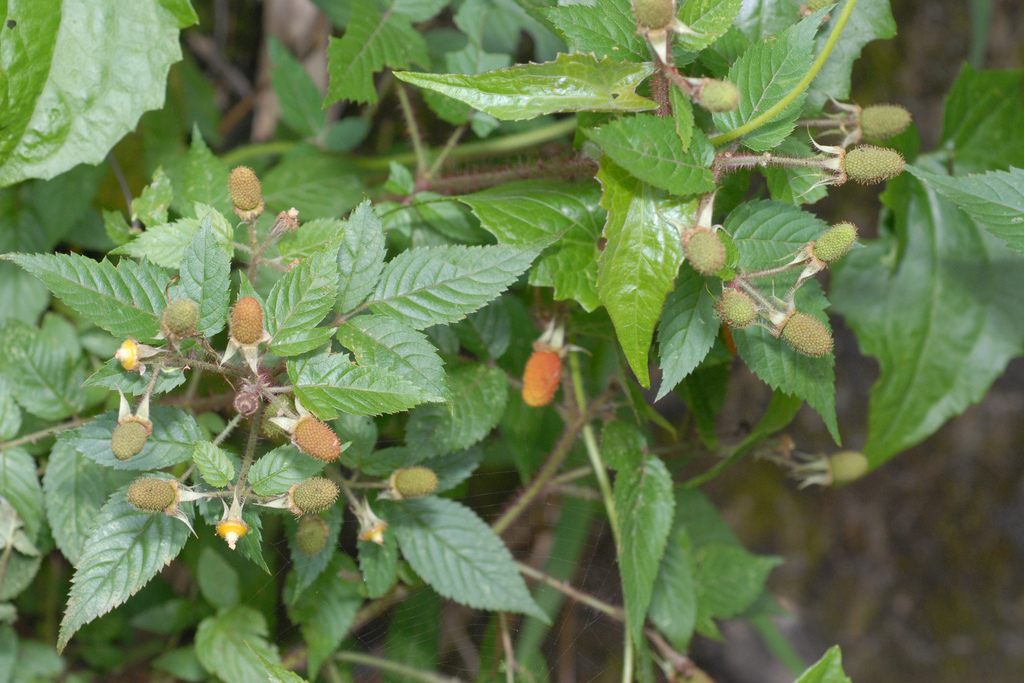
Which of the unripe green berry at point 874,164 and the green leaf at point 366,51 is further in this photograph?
the green leaf at point 366,51

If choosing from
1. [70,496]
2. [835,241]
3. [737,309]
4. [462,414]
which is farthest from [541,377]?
[70,496]

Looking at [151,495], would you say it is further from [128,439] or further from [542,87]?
[542,87]

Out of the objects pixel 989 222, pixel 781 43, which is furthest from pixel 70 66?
pixel 989 222

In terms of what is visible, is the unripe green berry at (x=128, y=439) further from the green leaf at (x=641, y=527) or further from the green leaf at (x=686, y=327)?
the green leaf at (x=641, y=527)

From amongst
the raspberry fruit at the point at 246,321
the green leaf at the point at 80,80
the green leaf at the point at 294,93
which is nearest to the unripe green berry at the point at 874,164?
the raspberry fruit at the point at 246,321

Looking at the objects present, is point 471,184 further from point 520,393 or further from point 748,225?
point 748,225
